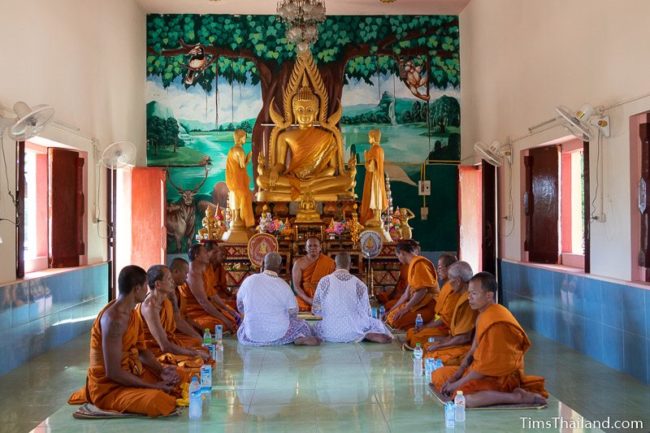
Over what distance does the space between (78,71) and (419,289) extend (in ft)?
17.5

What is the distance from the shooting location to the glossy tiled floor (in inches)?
187

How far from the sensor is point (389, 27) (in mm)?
14367

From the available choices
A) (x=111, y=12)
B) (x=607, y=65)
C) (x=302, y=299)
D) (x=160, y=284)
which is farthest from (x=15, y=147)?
(x=607, y=65)

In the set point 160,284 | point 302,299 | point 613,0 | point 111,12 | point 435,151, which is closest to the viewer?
point 160,284

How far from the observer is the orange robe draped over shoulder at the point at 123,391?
15.9 ft

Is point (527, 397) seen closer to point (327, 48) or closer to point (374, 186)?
point (374, 186)

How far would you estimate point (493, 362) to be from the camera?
4.91 meters

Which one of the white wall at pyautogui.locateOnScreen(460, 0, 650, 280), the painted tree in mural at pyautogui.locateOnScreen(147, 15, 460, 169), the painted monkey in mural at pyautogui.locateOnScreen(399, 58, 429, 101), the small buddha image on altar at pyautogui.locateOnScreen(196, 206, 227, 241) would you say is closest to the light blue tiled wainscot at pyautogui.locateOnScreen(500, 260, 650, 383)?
the white wall at pyautogui.locateOnScreen(460, 0, 650, 280)

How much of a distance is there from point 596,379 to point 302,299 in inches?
169

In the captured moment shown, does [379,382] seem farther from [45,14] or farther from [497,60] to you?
[497,60]

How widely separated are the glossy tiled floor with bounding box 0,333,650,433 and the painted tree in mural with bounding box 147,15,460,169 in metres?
7.70

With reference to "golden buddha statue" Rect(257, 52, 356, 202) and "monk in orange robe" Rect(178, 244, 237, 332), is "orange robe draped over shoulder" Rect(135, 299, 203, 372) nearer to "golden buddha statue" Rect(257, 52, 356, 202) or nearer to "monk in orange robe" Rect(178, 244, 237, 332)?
"monk in orange robe" Rect(178, 244, 237, 332)

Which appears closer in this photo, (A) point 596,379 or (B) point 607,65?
(A) point 596,379

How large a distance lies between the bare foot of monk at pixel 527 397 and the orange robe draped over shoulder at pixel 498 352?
6 cm
